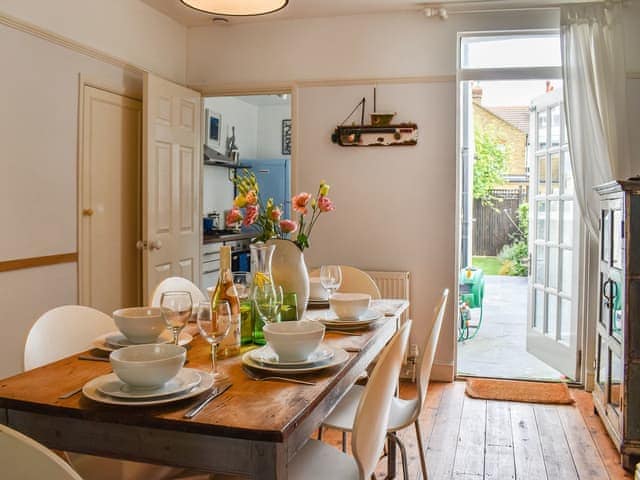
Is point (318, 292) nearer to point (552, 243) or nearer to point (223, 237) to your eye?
point (552, 243)

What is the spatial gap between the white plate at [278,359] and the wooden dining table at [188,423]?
0.25 ft

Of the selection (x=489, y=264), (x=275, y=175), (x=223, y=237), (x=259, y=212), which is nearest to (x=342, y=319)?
(x=259, y=212)

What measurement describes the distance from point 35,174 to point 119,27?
4.08ft

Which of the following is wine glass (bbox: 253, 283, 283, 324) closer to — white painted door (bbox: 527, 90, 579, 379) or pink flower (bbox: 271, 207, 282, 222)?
pink flower (bbox: 271, 207, 282, 222)

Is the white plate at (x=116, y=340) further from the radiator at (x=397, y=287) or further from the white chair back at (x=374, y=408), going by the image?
the radiator at (x=397, y=287)

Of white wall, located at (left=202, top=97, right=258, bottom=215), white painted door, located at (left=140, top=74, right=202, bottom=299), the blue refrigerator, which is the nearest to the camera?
white painted door, located at (left=140, top=74, right=202, bottom=299)

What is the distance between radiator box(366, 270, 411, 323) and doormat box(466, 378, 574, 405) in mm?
686

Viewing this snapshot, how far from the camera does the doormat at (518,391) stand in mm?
3885

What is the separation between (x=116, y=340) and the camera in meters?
1.92

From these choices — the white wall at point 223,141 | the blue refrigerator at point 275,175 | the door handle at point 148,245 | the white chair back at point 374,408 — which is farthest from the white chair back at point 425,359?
the blue refrigerator at point 275,175

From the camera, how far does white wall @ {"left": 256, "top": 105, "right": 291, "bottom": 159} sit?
25.0 feet

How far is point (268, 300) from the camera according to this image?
6.45 ft

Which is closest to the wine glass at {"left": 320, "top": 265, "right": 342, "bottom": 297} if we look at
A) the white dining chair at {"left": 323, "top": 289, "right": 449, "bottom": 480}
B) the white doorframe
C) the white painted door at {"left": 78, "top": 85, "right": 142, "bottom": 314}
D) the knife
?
the white dining chair at {"left": 323, "top": 289, "right": 449, "bottom": 480}

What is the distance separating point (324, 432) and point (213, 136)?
3944 mm
